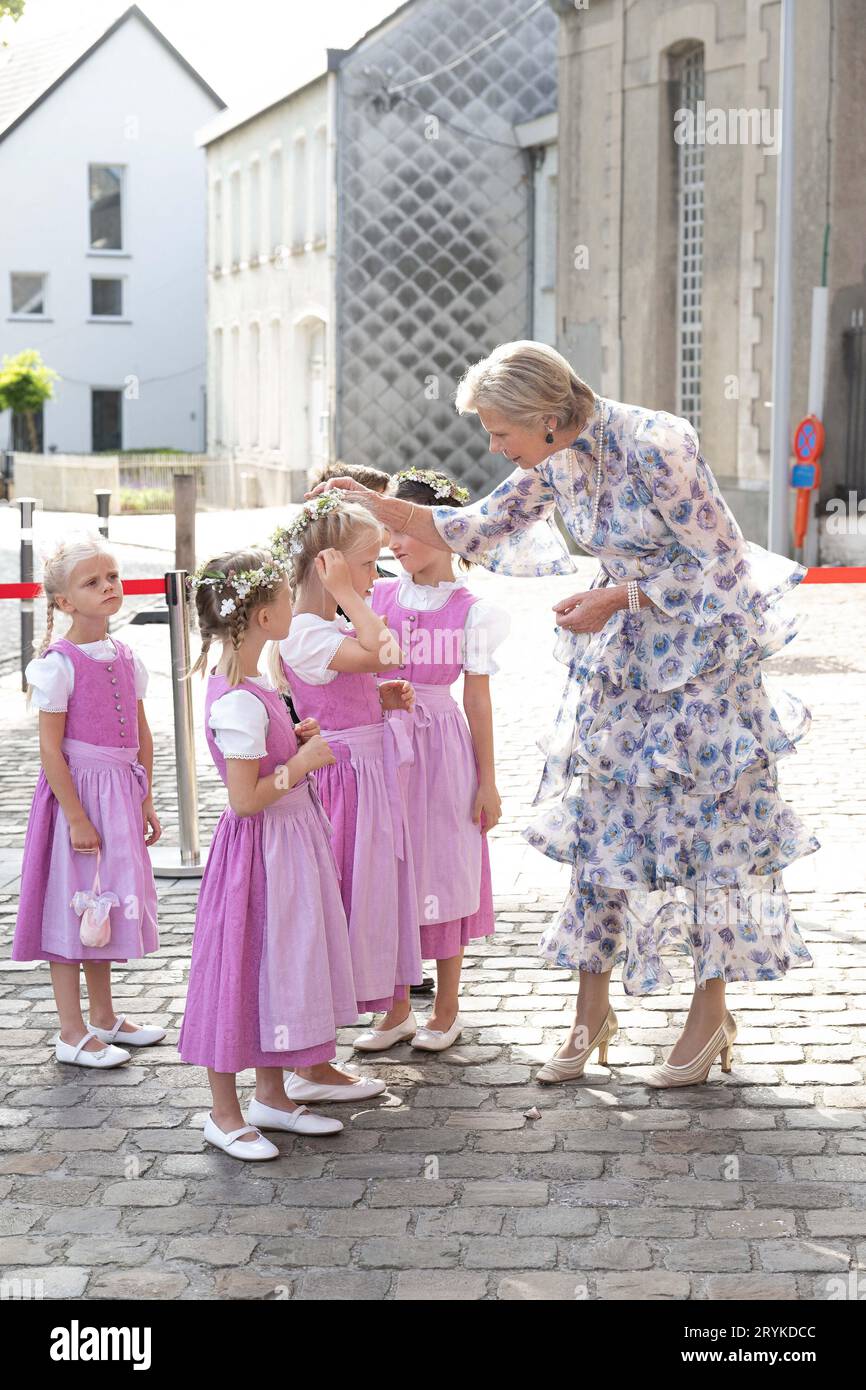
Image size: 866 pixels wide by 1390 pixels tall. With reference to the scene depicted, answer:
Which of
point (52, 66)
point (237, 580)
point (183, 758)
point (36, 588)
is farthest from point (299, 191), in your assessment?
point (237, 580)

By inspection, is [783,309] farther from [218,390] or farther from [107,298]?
[107,298]

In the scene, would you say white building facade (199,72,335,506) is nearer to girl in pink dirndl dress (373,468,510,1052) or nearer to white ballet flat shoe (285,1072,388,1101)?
girl in pink dirndl dress (373,468,510,1052)

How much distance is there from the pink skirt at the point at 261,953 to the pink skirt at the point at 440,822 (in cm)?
62

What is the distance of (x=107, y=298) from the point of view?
42.6m

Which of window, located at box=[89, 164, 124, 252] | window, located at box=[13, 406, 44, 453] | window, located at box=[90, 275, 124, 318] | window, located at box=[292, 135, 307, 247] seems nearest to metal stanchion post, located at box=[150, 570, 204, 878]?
window, located at box=[292, 135, 307, 247]

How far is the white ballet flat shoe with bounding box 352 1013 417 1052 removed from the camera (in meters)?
4.92

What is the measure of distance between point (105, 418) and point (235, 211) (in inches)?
346

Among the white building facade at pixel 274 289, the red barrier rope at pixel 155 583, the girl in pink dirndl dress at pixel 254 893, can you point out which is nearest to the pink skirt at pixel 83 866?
the girl in pink dirndl dress at pixel 254 893

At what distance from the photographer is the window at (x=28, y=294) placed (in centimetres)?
4206

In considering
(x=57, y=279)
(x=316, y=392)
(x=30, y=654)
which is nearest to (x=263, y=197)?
(x=316, y=392)

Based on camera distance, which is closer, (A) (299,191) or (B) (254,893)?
(B) (254,893)

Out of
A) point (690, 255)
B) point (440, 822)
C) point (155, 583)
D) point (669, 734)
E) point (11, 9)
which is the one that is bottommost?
point (440, 822)

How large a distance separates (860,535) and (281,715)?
1460 centimetres

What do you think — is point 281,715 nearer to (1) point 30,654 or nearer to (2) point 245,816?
(2) point 245,816
